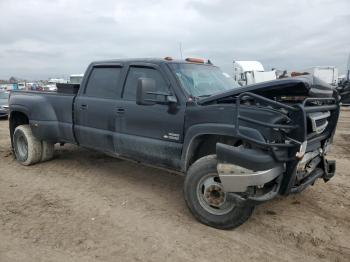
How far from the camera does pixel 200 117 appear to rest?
4117 millimetres

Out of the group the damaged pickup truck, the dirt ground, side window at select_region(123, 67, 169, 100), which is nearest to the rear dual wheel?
the damaged pickup truck

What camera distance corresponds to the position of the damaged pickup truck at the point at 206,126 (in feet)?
11.7

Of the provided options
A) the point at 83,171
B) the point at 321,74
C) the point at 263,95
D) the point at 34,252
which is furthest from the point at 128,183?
the point at 321,74

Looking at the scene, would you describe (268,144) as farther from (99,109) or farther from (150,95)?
(99,109)

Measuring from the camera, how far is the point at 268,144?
3473mm

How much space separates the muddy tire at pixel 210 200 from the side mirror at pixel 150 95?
0.91m

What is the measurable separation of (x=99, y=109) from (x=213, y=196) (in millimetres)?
2334

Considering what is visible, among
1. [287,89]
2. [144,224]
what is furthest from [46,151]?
[287,89]

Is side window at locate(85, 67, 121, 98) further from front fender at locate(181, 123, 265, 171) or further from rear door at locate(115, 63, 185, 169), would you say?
front fender at locate(181, 123, 265, 171)

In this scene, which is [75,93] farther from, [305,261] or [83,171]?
[305,261]

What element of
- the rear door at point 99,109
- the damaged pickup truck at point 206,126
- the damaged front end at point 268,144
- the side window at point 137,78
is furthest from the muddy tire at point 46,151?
the damaged front end at point 268,144

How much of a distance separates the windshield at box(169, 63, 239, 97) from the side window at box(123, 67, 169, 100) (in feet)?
0.73

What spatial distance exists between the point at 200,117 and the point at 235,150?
2.22 feet

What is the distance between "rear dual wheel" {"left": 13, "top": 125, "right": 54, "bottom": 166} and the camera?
6.61 metres
